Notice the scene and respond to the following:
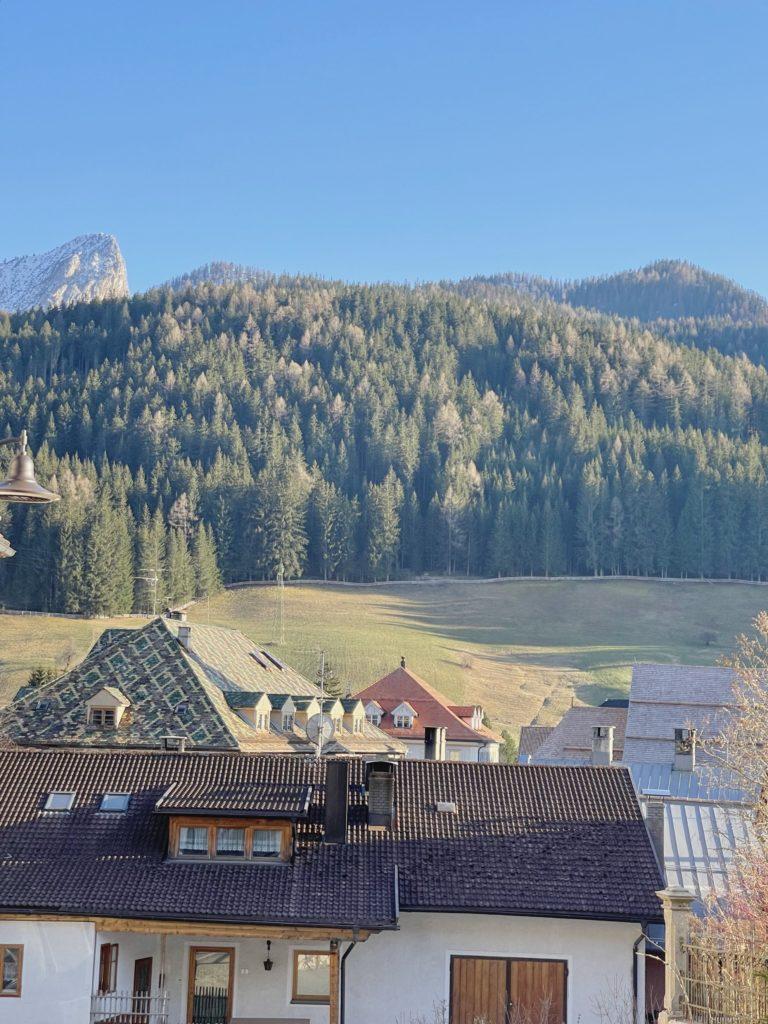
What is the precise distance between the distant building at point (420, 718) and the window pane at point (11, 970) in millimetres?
48628

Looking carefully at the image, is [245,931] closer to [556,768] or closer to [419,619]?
[556,768]

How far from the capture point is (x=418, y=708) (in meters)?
82.8

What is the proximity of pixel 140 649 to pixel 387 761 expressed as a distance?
18848 millimetres

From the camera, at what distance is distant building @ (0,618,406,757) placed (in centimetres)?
4200

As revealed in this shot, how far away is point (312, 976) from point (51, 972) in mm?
4748

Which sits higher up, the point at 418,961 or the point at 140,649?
the point at 140,649

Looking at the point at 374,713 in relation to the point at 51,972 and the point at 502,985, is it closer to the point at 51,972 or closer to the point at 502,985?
the point at 502,985

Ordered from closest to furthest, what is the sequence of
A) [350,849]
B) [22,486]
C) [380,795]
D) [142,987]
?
1. [22,486]
2. [142,987]
3. [350,849]
4. [380,795]

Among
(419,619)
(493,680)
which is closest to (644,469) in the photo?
(419,619)

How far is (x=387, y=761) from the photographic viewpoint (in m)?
28.6

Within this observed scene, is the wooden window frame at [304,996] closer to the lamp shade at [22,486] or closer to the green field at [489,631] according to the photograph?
the lamp shade at [22,486]

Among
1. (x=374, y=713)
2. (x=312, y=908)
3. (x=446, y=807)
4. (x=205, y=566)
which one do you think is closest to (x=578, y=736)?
(x=374, y=713)

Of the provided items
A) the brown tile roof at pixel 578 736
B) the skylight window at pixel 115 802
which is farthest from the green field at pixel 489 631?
the skylight window at pixel 115 802

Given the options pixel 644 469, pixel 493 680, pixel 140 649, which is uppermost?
pixel 644 469
